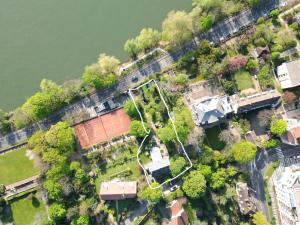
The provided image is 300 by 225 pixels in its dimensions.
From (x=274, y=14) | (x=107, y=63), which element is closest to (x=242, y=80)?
(x=274, y=14)

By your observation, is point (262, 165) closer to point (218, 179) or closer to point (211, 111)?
point (218, 179)

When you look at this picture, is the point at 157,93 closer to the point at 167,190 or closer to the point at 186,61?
the point at 186,61

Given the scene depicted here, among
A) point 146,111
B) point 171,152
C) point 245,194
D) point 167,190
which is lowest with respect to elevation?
point 245,194

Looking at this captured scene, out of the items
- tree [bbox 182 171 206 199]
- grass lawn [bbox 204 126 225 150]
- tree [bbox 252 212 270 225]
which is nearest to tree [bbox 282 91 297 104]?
grass lawn [bbox 204 126 225 150]

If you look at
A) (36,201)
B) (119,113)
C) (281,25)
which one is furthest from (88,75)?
(281,25)

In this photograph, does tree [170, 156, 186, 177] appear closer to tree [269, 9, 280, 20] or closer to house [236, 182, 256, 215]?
house [236, 182, 256, 215]
